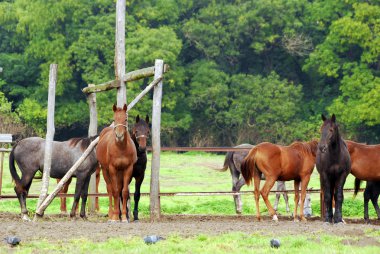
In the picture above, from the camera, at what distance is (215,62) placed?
53312 millimetres

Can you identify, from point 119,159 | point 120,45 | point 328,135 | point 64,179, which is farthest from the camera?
point 120,45

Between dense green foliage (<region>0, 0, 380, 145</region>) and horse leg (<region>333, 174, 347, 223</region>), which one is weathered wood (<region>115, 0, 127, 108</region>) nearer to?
horse leg (<region>333, 174, 347, 223</region>)

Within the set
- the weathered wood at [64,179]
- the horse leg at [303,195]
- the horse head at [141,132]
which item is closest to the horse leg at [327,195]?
the horse leg at [303,195]

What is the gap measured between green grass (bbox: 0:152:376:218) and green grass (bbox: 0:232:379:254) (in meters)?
7.02

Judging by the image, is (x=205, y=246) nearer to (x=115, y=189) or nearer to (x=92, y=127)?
(x=115, y=189)

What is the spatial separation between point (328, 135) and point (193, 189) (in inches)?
454

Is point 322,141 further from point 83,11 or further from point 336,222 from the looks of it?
point 83,11

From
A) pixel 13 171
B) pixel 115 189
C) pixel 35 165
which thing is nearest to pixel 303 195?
pixel 115 189

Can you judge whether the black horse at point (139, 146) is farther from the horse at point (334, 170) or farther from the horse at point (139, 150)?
the horse at point (334, 170)

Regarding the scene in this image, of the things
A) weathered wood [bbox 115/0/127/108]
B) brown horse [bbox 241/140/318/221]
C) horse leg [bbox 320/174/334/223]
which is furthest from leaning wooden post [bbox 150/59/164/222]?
horse leg [bbox 320/174/334/223]

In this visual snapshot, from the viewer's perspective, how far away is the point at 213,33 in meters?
51.4

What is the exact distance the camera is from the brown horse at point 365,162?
1761 centimetres

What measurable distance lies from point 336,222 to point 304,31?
38.4 m

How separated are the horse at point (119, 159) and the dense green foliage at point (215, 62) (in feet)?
96.5
